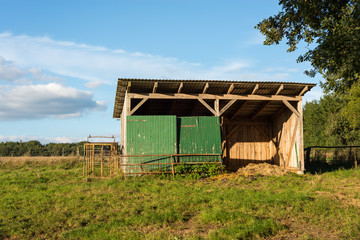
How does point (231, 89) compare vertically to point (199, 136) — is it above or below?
above

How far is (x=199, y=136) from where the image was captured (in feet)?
59.5

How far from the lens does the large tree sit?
33.6 ft

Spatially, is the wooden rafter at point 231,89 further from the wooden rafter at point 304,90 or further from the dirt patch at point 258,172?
the dirt patch at point 258,172

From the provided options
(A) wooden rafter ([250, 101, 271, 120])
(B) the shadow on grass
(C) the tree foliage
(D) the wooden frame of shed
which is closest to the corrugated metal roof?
(D) the wooden frame of shed

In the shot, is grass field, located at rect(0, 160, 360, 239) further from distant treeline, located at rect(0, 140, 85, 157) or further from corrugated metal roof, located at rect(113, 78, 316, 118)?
distant treeline, located at rect(0, 140, 85, 157)

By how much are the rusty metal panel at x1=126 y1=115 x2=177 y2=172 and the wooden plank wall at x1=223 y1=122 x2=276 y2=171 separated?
6.66m

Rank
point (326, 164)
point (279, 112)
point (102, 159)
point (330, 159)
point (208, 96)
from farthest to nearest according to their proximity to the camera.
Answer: point (330, 159)
point (326, 164)
point (279, 112)
point (102, 159)
point (208, 96)

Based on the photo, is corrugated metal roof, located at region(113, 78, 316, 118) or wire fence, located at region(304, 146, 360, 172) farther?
wire fence, located at region(304, 146, 360, 172)

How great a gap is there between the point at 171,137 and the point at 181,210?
821 centimetres

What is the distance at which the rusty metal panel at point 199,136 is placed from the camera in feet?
58.9

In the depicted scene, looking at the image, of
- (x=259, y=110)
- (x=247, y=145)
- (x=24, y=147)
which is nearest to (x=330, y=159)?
(x=247, y=145)

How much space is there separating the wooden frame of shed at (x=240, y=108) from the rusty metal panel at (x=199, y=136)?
2.68 ft

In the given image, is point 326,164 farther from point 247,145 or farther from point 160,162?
point 160,162

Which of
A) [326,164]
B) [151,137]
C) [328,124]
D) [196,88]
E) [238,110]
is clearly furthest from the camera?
[328,124]
